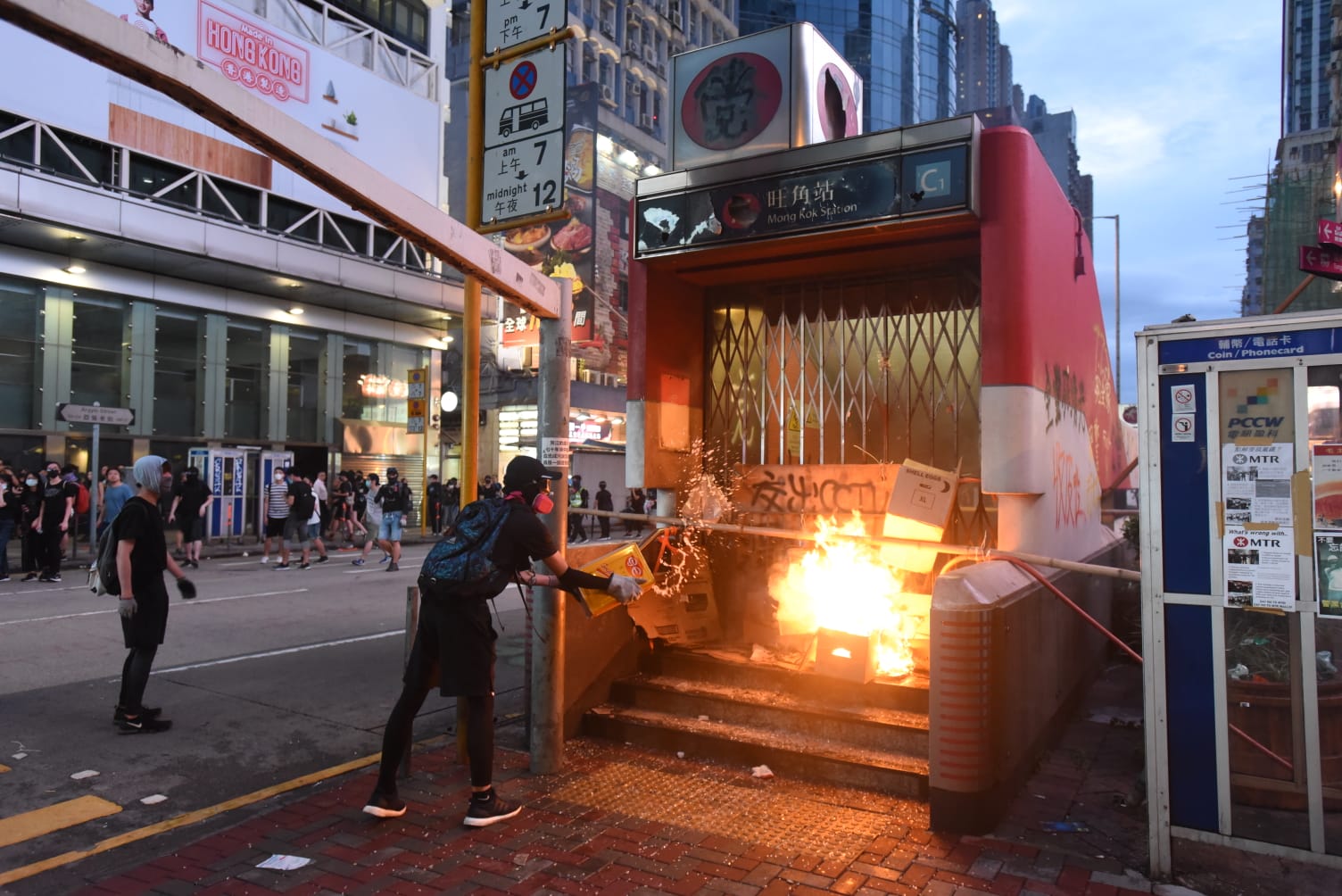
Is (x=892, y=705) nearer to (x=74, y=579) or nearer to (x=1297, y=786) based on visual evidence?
(x=1297, y=786)

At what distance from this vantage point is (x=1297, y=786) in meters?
4.57

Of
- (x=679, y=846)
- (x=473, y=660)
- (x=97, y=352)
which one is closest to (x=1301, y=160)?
(x=97, y=352)

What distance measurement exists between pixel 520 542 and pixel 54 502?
12967 millimetres

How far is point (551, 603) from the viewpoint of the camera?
529cm

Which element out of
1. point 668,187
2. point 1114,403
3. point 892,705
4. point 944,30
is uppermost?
point 944,30

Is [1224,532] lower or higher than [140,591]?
higher

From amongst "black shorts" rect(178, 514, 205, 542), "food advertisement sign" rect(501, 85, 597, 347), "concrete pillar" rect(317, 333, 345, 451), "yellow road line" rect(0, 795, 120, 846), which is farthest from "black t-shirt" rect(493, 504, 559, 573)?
"food advertisement sign" rect(501, 85, 597, 347)

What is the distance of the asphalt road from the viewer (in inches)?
199

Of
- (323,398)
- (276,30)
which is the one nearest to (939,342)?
(323,398)

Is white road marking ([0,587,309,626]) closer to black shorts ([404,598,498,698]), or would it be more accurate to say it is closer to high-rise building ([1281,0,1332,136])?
black shorts ([404,598,498,698])

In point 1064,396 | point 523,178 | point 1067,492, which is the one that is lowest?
point 1067,492

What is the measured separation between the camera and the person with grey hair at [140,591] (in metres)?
6.14

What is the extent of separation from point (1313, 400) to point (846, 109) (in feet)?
17.7

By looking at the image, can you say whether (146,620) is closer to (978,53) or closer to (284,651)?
(284,651)
